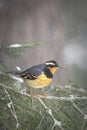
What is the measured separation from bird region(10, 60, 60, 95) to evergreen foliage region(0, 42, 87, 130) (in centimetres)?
4

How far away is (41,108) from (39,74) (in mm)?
249

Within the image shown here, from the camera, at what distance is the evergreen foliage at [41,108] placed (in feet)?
6.05

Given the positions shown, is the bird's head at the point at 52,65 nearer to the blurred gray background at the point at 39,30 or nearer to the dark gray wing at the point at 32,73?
the dark gray wing at the point at 32,73

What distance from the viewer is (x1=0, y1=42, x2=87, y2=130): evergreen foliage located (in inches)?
72.6

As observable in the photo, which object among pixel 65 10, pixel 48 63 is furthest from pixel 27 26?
pixel 48 63

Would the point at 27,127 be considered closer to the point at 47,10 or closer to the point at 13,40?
the point at 13,40

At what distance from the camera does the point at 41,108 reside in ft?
6.31

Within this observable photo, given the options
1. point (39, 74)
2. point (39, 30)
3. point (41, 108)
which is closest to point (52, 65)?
point (39, 74)

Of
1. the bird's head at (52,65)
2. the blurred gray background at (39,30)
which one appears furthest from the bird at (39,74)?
the blurred gray background at (39,30)

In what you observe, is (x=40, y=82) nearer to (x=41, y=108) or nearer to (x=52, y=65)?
(x=52, y=65)

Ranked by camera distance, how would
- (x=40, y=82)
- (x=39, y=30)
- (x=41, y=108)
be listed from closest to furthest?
(x=41, y=108) < (x=40, y=82) < (x=39, y=30)

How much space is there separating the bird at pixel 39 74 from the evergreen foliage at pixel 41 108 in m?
0.04

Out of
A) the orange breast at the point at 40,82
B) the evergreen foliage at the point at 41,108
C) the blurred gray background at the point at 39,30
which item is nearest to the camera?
the evergreen foliage at the point at 41,108

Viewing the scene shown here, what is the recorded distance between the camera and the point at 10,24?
3418mm
